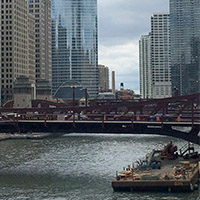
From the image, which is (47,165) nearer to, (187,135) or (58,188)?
(58,188)

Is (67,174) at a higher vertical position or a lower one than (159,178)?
lower

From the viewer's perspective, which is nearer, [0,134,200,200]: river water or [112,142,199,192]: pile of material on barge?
[112,142,199,192]: pile of material on barge

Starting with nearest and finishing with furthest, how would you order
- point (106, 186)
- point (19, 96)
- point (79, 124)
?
point (106, 186)
point (79, 124)
point (19, 96)

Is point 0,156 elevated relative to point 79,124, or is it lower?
lower

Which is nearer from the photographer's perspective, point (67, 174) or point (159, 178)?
point (159, 178)

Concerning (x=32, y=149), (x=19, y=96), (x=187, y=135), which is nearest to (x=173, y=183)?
(x=187, y=135)

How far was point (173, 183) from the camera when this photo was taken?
46219 millimetres

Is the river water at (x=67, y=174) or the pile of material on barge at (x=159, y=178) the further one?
the river water at (x=67, y=174)

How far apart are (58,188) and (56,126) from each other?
44.2 ft

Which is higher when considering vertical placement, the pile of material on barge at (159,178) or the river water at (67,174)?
the pile of material on barge at (159,178)

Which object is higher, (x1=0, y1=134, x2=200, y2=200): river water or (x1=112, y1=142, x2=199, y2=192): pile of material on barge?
(x1=112, y1=142, x2=199, y2=192): pile of material on barge

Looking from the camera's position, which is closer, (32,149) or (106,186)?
(106,186)

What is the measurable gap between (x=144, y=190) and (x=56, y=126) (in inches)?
805

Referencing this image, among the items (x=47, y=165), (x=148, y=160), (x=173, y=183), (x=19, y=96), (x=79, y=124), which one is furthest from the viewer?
(x=19, y=96)
